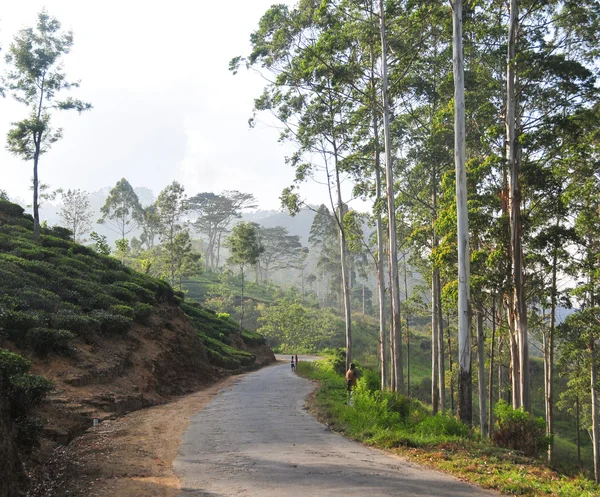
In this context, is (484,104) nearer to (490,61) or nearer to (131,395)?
(490,61)

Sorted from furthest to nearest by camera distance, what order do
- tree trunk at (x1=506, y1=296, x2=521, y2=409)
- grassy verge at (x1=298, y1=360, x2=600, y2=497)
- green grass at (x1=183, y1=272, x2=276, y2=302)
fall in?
green grass at (x1=183, y1=272, x2=276, y2=302) → tree trunk at (x1=506, y1=296, x2=521, y2=409) → grassy verge at (x1=298, y1=360, x2=600, y2=497)

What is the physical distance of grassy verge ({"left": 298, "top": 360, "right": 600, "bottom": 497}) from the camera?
7219 mm

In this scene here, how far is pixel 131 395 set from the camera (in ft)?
50.1

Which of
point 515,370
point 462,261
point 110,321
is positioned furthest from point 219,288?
point 462,261

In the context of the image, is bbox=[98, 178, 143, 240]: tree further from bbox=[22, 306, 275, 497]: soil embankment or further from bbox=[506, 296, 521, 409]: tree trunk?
bbox=[506, 296, 521, 409]: tree trunk

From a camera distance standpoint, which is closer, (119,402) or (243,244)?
(119,402)

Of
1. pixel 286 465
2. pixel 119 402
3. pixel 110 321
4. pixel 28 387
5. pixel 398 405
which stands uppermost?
pixel 110 321

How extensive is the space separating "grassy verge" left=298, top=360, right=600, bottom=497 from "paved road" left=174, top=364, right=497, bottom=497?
18.3 inches

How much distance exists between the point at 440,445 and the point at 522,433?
87.9 inches

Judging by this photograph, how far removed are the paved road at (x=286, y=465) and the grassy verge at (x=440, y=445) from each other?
1.52 ft

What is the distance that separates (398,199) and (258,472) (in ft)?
67.3

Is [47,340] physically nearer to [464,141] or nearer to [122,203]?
[464,141]

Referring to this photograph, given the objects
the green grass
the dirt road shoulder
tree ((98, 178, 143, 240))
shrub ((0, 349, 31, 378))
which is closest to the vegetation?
the dirt road shoulder

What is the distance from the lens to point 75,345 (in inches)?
609
